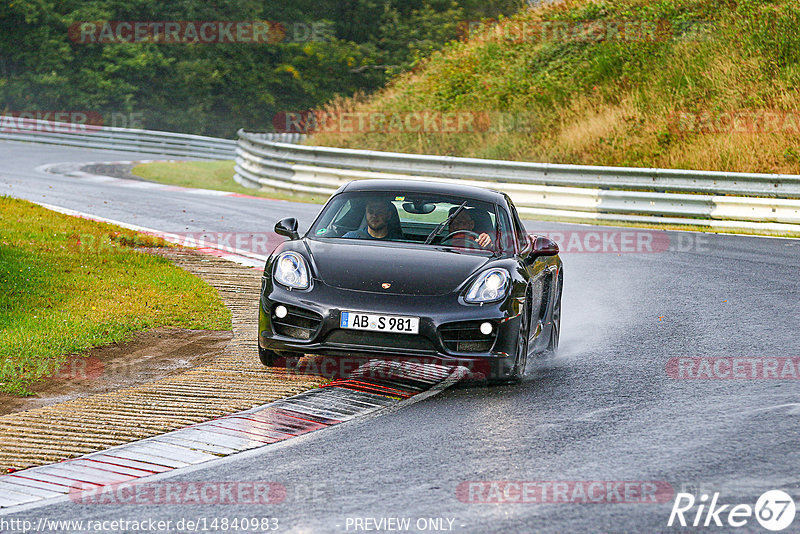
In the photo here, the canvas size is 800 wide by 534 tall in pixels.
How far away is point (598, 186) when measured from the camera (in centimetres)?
2000

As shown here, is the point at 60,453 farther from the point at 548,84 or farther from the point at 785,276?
the point at 548,84

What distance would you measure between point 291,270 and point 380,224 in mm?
1035

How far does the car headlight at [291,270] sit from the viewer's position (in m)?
7.66

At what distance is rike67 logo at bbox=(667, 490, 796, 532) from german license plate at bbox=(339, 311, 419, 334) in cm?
261

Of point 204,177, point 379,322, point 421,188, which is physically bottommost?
point 379,322

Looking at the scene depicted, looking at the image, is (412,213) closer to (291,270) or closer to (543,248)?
(543,248)

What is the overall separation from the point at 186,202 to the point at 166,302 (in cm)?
1026
